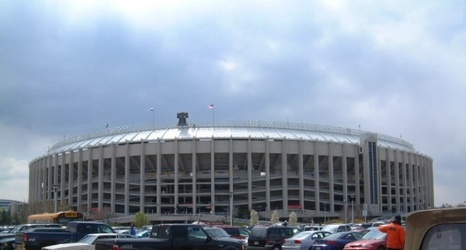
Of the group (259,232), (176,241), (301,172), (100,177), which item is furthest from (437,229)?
(100,177)

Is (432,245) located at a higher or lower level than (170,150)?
lower

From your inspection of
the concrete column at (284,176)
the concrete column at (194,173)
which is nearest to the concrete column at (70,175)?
the concrete column at (194,173)

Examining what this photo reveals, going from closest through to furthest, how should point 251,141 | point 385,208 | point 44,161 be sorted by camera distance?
point 251,141, point 385,208, point 44,161

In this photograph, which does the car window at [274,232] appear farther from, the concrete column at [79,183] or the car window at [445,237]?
the concrete column at [79,183]

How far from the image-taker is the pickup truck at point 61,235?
2912 centimetres

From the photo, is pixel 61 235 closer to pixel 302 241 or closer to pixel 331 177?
pixel 302 241

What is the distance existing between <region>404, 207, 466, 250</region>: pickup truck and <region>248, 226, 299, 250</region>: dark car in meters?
27.3

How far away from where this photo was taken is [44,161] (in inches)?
5049

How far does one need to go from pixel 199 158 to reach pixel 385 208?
37.8m

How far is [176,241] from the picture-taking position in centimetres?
2031

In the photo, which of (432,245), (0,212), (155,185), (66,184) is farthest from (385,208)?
(432,245)

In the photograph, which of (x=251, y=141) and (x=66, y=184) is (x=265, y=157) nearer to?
(x=251, y=141)

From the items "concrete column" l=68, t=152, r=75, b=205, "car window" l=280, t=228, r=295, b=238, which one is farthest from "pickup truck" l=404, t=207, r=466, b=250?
"concrete column" l=68, t=152, r=75, b=205

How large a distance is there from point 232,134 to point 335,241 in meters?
86.6
